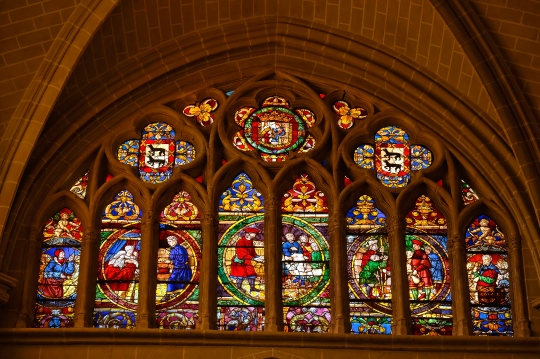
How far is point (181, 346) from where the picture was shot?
1552cm

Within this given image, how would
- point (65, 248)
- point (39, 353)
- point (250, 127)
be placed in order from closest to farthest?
point (39, 353)
point (65, 248)
point (250, 127)

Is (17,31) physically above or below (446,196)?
above

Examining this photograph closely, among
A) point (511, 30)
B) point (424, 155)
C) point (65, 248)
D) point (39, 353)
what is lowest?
point (39, 353)

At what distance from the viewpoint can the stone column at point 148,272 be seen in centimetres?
1587

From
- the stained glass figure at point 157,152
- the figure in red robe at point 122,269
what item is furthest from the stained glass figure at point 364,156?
the figure in red robe at point 122,269

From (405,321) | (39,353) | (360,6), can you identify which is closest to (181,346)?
(39,353)

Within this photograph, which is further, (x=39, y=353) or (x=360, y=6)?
(x=360, y=6)

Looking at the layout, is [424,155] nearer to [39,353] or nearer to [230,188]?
[230,188]

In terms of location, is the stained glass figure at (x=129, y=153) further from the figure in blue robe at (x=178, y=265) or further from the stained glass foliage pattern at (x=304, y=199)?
the stained glass foliage pattern at (x=304, y=199)

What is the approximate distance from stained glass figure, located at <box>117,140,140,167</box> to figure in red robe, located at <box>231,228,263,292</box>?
1732 mm

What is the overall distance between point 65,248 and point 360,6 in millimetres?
4710

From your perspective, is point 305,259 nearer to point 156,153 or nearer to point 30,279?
point 156,153

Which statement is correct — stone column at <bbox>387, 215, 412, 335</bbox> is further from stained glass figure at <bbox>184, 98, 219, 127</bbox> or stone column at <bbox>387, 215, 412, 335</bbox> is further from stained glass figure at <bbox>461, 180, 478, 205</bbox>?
stained glass figure at <bbox>184, 98, 219, 127</bbox>

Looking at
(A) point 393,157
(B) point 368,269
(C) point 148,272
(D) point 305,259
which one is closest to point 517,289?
(B) point 368,269
